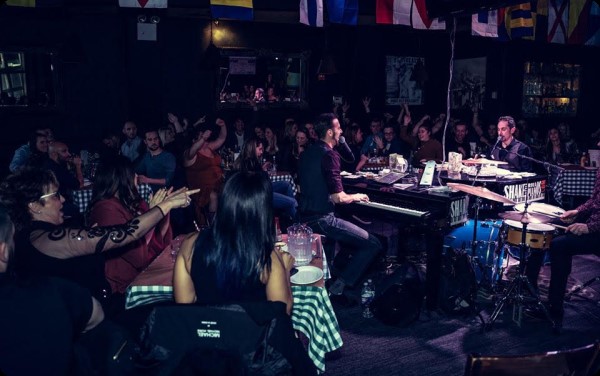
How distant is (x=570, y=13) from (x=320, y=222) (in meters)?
7.36

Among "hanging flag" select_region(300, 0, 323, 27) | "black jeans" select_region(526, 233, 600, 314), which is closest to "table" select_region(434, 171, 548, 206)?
"black jeans" select_region(526, 233, 600, 314)

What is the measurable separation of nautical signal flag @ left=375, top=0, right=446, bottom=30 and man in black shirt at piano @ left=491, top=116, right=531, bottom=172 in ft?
6.30

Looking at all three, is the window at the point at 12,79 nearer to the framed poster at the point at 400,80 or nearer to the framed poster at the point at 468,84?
the framed poster at the point at 400,80

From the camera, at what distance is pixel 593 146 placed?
34.1 feet

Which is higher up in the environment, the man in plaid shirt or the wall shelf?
the wall shelf

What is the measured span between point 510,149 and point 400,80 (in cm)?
580

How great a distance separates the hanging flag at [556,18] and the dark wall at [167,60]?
2.41 meters

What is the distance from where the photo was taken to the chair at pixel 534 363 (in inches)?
70.4

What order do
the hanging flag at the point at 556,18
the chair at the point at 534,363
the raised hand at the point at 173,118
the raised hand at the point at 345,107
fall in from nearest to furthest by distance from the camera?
the chair at the point at 534,363 < the hanging flag at the point at 556,18 < the raised hand at the point at 173,118 < the raised hand at the point at 345,107

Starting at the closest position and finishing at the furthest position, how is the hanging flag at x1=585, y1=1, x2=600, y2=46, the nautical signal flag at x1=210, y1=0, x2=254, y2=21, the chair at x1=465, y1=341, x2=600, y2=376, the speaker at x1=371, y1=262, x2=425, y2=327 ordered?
the chair at x1=465, y1=341, x2=600, y2=376 < the speaker at x1=371, y1=262, x2=425, y2=327 < the nautical signal flag at x1=210, y1=0, x2=254, y2=21 < the hanging flag at x1=585, y1=1, x2=600, y2=46

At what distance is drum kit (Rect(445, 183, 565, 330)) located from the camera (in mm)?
4168

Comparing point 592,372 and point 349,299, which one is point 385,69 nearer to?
point 349,299

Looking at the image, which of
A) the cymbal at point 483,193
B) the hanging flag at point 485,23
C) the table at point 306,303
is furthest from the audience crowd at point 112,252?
the hanging flag at point 485,23

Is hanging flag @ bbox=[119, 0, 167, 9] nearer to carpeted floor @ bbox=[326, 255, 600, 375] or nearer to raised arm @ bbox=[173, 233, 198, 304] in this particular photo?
carpeted floor @ bbox=[326, 255, 600, 375]
